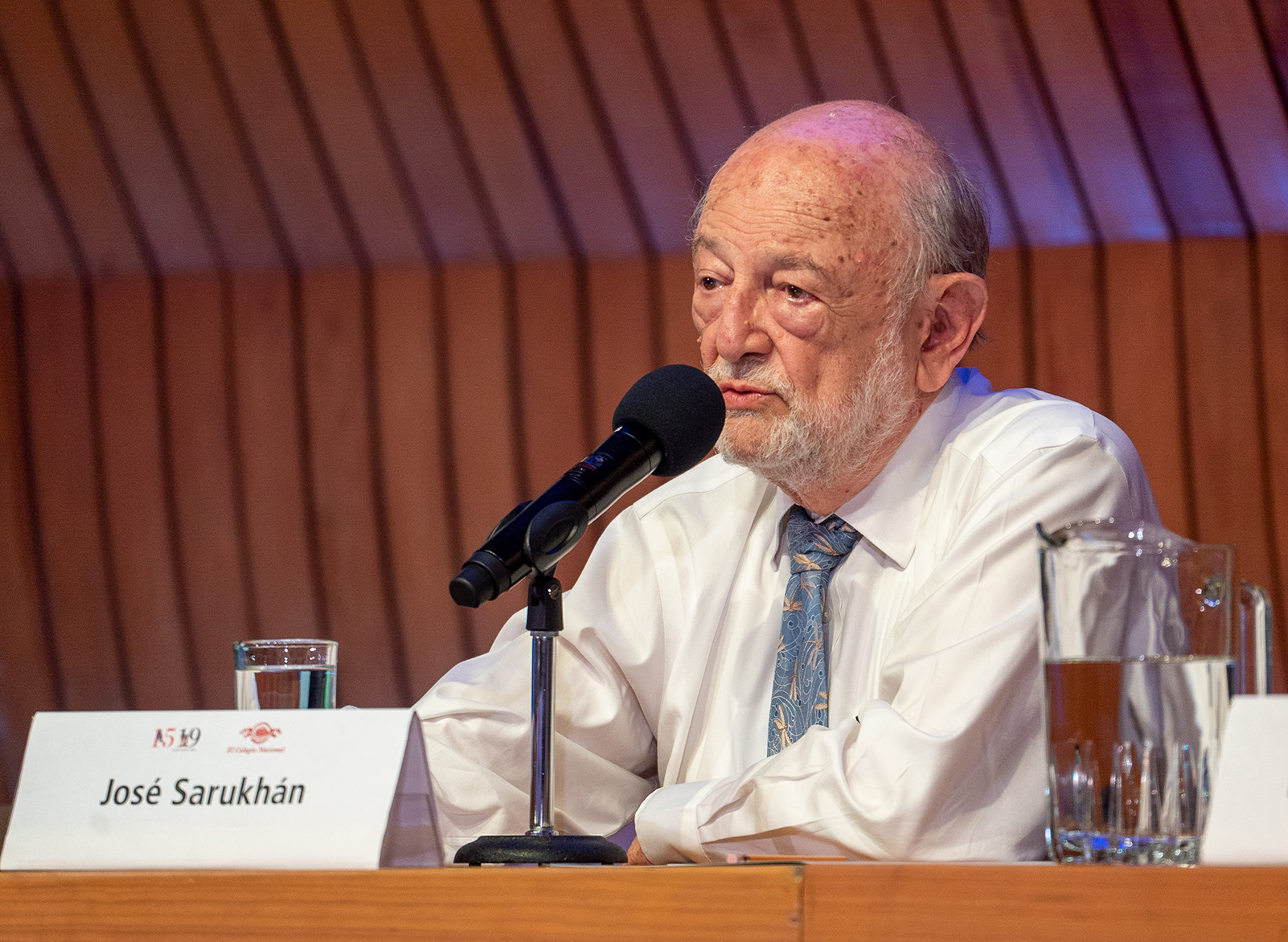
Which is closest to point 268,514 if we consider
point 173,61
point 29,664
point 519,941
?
point 29,664

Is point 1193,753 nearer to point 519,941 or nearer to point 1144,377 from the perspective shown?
point 519,941

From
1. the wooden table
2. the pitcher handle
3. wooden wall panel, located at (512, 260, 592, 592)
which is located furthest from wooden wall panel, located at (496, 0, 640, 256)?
the wooden table

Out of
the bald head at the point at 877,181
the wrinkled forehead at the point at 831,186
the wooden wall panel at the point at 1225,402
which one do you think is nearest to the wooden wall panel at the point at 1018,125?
the wooden wall panel at the point at 1225,402

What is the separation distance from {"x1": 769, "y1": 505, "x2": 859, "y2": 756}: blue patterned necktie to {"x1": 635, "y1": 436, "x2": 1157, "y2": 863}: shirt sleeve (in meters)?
0.27

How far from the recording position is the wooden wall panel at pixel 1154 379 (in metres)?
3.21

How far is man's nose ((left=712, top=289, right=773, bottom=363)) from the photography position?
1.89 m

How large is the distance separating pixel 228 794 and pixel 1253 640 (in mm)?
713

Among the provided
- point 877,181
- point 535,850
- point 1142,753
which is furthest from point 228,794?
point 877,181

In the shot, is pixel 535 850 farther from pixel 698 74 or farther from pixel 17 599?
pixel 17 599

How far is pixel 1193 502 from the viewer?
10.5 feet

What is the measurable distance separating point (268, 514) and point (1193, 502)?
2.09 meters

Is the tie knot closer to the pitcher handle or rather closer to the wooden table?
the pitcher handle

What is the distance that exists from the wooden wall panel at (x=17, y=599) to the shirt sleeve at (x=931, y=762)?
250 cm

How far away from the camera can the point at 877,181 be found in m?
1.95
